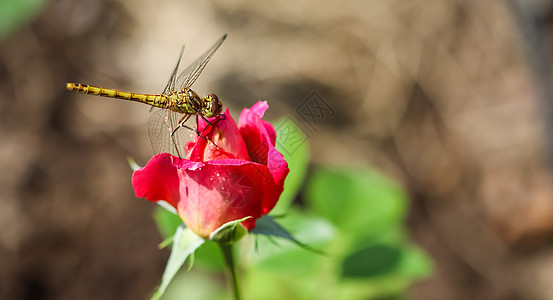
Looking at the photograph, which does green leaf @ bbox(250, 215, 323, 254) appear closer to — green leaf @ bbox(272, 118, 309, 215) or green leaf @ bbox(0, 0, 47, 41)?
green leaf @ bbox(272, 118, 309, 215)

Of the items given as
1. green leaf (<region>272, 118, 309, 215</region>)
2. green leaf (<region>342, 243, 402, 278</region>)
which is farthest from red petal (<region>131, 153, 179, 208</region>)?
green leaf (<region>342, 243, 402, 278</region>)

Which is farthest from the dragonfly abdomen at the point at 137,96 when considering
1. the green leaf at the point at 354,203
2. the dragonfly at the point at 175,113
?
the green leaf at the point at 354,203

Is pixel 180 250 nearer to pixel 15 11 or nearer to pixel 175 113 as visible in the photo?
pixel 175 113

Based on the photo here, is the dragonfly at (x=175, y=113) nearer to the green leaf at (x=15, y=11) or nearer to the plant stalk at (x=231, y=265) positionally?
the plant stalk at (x=231, y=265)

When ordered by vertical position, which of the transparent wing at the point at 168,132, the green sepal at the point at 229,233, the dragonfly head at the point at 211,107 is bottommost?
the green sepal at the point at 229,233

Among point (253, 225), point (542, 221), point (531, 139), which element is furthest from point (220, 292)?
point (531, 139)

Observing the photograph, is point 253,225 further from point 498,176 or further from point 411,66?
point 411,66
